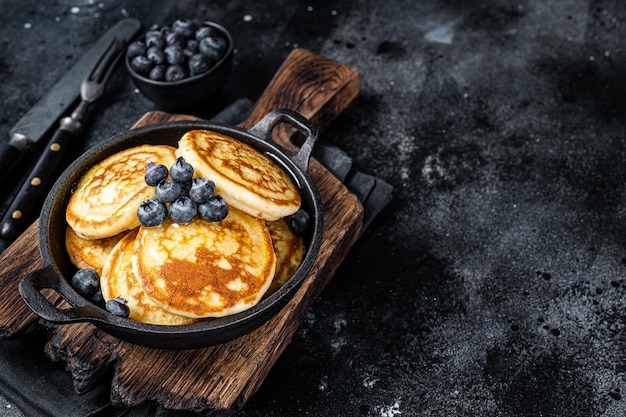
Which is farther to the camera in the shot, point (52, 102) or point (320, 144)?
point (52, 102)

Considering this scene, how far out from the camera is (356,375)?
2.27 m

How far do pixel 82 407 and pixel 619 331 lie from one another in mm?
1913

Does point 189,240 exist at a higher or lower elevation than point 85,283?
higher

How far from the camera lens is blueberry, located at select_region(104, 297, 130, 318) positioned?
1.75 m

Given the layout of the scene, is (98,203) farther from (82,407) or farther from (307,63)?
(307,63)

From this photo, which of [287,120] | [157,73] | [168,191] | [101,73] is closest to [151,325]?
[168,191]

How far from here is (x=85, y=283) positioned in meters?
1.86

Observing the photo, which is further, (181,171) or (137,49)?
(137,49)

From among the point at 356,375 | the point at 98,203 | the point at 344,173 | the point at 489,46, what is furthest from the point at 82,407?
the point at 489,46

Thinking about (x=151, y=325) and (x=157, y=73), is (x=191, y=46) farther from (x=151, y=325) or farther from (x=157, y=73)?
(x=151, y=325)

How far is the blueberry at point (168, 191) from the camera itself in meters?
1.76

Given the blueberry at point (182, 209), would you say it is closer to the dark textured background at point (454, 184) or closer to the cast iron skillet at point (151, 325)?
the cast iron skillet at point (151, 325)

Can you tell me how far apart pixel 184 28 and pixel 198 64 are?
0.65ft

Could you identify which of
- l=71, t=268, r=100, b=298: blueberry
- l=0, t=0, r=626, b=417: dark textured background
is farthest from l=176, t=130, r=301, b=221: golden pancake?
l=0, t=0, r=626, b=417: dark textured background
